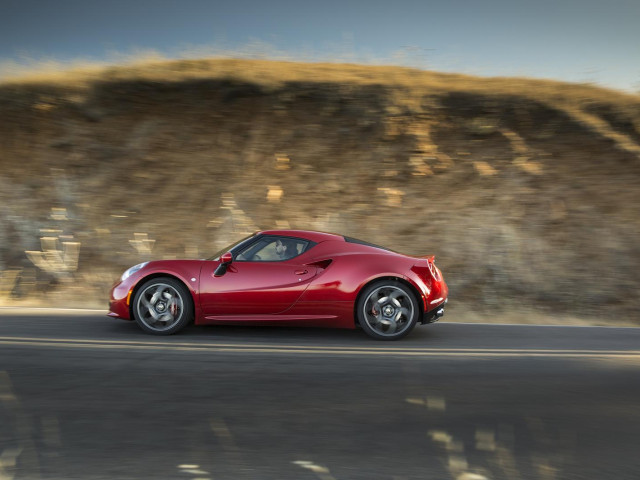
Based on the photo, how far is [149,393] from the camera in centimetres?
531

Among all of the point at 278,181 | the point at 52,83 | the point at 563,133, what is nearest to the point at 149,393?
the point at 278,181

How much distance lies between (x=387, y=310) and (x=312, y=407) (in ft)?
10.3

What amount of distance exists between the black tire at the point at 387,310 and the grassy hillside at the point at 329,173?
4404mm

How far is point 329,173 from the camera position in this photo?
17094 mm

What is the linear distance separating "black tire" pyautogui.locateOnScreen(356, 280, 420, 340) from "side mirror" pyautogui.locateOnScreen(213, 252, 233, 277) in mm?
1517

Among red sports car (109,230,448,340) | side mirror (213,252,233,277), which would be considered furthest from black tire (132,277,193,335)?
side mirror (213,252,233,277)

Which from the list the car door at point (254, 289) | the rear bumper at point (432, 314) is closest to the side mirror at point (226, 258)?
the car door at point (254, 289)

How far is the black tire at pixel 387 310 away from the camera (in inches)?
314

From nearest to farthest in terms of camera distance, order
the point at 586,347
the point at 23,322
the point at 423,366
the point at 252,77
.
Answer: the point at 423,366
the point at 586,347
the point at 23,322
the point at 252,77

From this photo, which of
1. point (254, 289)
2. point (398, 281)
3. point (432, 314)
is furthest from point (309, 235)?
point (432, 314)

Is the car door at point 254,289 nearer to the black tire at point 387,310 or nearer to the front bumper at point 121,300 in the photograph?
the black tire at point 387,310

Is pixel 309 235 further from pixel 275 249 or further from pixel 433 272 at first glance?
pixel 433 272

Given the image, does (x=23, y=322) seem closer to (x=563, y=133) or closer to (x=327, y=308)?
(x=327, y=308)

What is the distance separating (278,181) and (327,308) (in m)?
9.36
